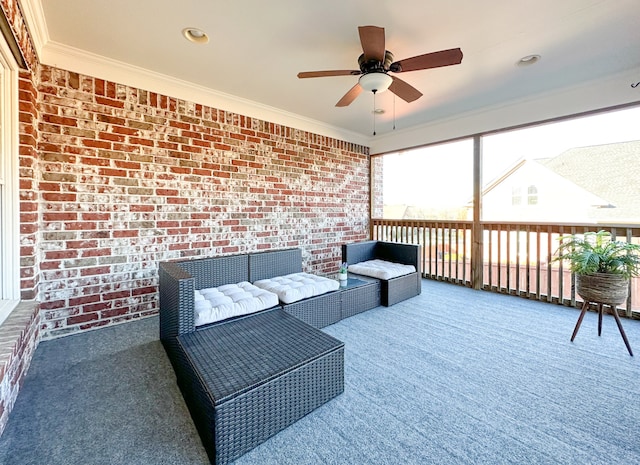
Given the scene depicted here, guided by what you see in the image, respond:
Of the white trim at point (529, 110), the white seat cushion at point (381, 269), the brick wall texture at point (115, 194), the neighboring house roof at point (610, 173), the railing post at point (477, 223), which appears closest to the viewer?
the brick wall texture at point (115, 194)

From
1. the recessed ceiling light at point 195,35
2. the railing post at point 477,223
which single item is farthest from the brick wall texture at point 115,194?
the railing post at point 477,223

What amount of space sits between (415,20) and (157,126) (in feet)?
8.92

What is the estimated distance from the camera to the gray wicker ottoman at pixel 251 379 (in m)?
1.26

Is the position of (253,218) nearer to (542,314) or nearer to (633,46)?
(542,314)

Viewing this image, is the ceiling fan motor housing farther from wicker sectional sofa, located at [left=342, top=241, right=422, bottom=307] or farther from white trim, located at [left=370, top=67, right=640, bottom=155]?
white trim, located at [left=370, top=67, right=640, bottom=155]

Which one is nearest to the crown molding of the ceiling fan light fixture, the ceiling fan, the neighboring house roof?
the ceiling fan

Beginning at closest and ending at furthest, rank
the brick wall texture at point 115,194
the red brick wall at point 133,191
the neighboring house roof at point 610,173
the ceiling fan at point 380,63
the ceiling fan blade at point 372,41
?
the ceiling fan blade at point 372,41 → the ceiling fan at point 380,63 → the brick wall texture at point 115,194 → the red brick wall at point 133,191 → the neighboring house roof at point 610,173

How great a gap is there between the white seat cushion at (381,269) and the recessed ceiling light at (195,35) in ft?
9.58

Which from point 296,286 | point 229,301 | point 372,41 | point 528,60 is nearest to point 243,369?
point 229,301

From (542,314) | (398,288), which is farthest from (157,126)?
(542,314)

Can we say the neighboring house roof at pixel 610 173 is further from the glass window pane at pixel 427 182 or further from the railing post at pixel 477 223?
the glass window pane at pixel 427 182

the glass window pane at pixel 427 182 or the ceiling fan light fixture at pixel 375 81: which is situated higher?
the ceiling fan light fixture at pixel 375 81

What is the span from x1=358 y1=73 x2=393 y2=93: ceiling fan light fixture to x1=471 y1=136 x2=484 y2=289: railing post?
2.44 m

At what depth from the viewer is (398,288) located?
3.42 meters
